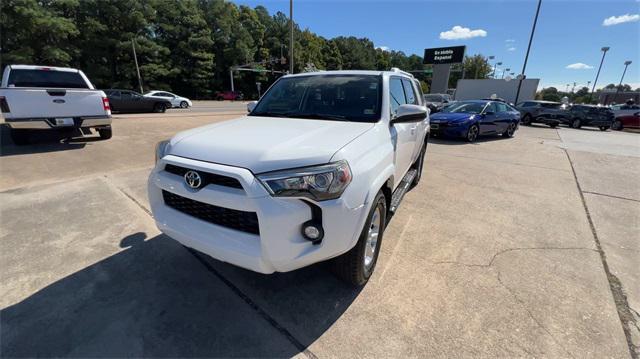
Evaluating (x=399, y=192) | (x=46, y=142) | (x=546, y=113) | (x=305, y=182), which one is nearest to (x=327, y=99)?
(x=399, y=192)

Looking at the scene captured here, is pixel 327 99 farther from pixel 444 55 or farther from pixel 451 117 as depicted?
pixel 444 55

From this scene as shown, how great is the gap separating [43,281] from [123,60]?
155ft

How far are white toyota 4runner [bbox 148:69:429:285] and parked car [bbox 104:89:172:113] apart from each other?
1739cm

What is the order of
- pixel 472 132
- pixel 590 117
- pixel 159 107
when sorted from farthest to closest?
pixel 159 107 < pixel 590 117 < pixel 472 132

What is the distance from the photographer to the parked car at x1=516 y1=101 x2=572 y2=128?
17.7 meters

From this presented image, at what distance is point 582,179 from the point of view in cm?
605

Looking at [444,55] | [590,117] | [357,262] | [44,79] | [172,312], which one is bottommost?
[172,312]

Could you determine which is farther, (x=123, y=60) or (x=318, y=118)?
(x=123, y=60)

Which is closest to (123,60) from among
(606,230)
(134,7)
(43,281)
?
(134,7)

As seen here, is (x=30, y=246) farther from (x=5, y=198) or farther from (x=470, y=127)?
(x=470, y=127)

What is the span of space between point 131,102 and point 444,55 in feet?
153

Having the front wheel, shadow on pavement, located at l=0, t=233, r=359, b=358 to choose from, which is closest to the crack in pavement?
shadow on pavement, located at l=0, t=233, r=359, b=358

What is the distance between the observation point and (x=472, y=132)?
10.1 meters

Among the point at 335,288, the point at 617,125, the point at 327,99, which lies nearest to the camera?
the point at 335,288
